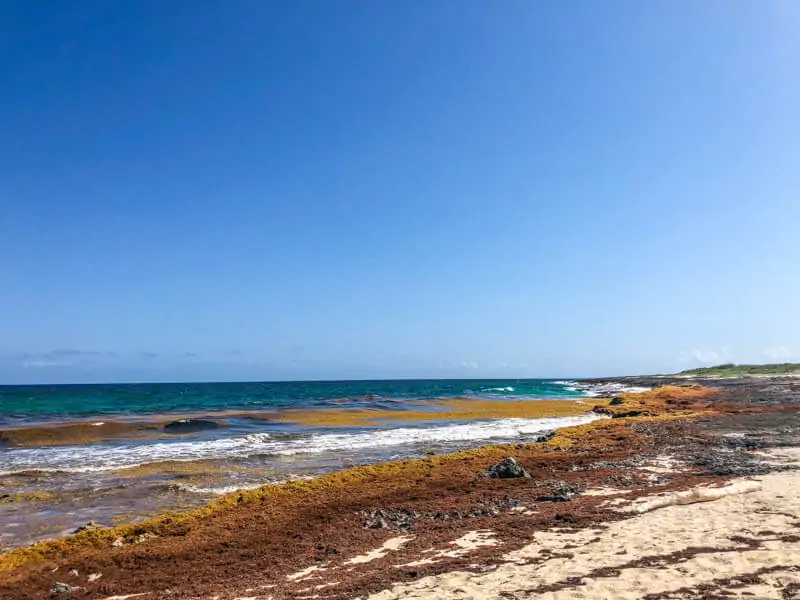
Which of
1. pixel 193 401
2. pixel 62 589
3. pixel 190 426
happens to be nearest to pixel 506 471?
pixel 62 589

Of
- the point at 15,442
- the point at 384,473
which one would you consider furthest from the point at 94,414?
the point at 384,473

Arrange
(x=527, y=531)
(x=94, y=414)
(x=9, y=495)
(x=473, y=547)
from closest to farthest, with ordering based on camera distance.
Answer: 1. (x=473, y=547)
2. (x=527, y=531)
3. (x=9, y=495)
4. (x=94, y=414)

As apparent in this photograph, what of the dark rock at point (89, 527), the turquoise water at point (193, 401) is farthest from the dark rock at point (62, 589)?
the turquoise water at point (193, 401)

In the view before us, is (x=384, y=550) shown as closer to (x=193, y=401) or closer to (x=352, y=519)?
(x=352, y=519)

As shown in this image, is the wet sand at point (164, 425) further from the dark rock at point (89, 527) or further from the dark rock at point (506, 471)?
the dark rock at point (506, 471)

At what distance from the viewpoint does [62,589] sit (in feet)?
30.3

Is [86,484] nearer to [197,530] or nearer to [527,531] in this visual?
[197,530]

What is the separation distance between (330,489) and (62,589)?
25.2 ft

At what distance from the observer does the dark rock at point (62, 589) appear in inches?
360

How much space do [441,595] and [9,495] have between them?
1626 centimetres

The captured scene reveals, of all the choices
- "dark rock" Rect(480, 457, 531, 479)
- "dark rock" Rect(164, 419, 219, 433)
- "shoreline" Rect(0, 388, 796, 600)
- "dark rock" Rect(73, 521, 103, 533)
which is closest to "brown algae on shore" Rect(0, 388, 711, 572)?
"shoreline" Rect(0, 388, 796, 600)

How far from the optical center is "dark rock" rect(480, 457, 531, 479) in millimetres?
16734

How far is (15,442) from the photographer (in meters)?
31.7

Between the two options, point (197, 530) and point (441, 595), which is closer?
point (441, 595)
